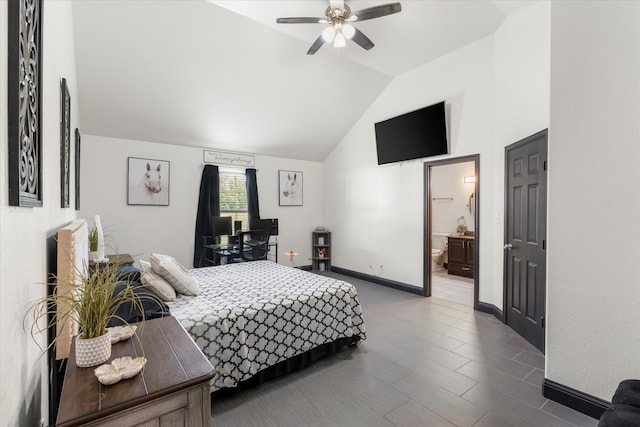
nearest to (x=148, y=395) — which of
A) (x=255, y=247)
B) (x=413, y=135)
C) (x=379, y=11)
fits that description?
(x=379, y=11)

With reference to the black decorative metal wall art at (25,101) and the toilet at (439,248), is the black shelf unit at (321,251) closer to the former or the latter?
the toilet at (439,248)

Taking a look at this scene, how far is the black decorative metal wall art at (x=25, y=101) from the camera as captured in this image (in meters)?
0.80

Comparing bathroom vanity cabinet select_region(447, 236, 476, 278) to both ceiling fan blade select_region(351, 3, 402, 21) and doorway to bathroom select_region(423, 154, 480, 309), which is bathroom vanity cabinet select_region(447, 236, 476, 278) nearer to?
doorway to bathroom select_region(423, 154, 480, 309)

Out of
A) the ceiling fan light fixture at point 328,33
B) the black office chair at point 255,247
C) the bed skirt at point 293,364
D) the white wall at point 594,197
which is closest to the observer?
the white wall at point 594,197

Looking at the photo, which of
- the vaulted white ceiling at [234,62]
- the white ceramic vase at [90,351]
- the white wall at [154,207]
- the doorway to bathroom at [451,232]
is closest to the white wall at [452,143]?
the doorway to bathroom at [451,232]

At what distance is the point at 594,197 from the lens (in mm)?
1938

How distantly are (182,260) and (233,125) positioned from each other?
242 centimetres

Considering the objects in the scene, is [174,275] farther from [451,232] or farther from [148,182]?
[451,232]

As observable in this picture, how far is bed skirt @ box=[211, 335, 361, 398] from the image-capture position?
7.29 feet

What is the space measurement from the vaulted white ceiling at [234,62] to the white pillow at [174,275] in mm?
2576

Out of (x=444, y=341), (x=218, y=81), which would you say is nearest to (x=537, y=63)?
(x=444, y=341)

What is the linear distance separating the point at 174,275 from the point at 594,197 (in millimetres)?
3108

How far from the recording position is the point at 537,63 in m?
3.08

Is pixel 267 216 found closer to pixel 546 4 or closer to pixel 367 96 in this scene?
pixel 367 96
